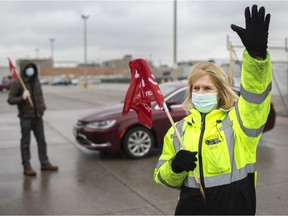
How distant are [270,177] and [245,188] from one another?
4.01m

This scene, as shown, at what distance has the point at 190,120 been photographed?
242 centimetres

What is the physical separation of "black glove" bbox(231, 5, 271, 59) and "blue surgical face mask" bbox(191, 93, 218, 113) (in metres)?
0.51

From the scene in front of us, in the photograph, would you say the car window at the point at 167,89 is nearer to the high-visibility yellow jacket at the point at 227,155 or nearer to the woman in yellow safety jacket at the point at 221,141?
the woman in yellow safety jacket at the point at 221,141

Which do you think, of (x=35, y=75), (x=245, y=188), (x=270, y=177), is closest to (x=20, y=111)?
(x=35, y=75)

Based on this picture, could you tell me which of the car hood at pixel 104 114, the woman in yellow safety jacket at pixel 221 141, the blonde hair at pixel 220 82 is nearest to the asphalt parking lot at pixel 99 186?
the car hood at pixel 104 114

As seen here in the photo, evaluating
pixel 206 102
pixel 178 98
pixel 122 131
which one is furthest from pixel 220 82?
pixel 178 98

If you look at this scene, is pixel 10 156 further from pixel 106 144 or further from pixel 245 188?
pixel 245 188

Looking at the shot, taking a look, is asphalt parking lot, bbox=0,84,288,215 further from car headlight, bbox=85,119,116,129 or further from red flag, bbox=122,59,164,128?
red flag, bbox=122,59,164,128

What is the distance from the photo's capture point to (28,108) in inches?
256

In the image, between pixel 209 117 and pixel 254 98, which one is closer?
pixel 254 98

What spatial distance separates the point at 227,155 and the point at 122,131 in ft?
17.2

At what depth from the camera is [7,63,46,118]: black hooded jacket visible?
6.50 metres

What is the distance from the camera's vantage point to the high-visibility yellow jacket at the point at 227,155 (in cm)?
214

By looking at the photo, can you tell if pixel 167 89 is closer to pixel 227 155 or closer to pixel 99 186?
pixel 99 186
